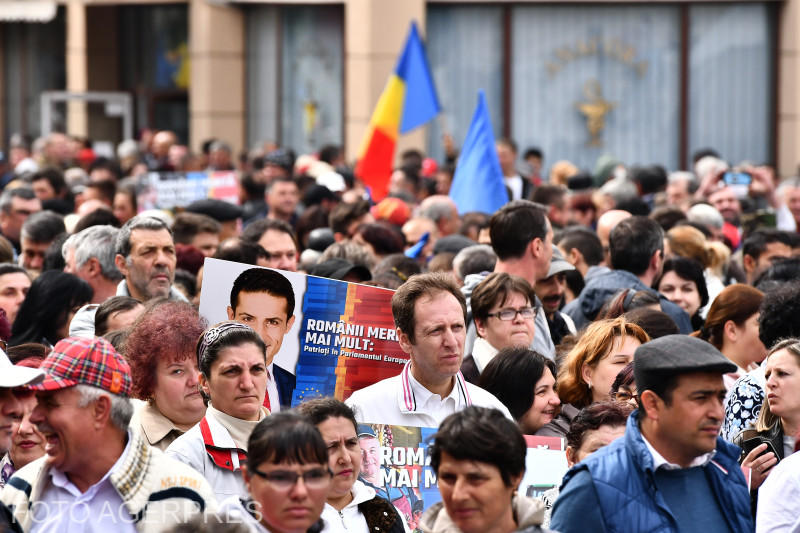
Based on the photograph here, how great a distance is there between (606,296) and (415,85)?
26.3ft

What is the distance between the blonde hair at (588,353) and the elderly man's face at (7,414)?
3005mm

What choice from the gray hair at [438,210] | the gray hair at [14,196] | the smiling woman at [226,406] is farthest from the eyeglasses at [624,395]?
the gray hair at [14,196]

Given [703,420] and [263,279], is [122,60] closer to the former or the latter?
[263,279]

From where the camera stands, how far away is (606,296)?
8602 millimetres

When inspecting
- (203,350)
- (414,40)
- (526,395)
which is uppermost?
(414,40)

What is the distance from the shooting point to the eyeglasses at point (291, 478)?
4316 mm

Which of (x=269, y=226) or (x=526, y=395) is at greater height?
(x=269, y=226)

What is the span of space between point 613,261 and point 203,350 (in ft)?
14.0

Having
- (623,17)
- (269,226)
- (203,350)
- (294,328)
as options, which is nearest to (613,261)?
(269,226)

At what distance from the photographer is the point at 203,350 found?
17.6 feet

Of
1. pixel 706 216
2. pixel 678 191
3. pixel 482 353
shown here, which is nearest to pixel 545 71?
pixel 678 191

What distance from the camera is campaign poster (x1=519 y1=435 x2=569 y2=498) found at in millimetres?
5613

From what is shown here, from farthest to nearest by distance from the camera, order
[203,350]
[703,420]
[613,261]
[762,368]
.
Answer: [613,261]
[762,368]
[203,350]
[703,420]

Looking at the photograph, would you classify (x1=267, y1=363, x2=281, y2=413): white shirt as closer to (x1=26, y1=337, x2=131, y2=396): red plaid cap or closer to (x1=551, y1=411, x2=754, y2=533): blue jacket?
(x1=26, y1=337, x2=131, y2=396): red plaid cap
